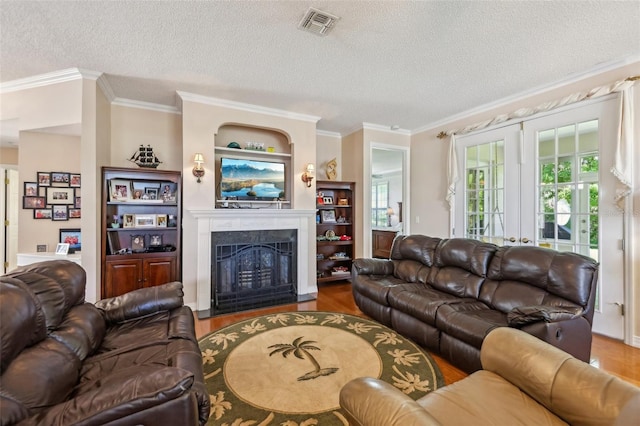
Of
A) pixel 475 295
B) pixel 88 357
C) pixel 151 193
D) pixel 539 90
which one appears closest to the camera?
pixel 88 357

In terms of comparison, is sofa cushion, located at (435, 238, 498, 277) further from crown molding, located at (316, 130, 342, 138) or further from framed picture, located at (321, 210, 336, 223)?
crown molding, located at (316, 130, 342, 138)

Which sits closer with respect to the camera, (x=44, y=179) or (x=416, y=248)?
(x=416, y=248)

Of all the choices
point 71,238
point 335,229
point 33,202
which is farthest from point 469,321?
point 33,202

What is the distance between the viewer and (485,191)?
4215 mm

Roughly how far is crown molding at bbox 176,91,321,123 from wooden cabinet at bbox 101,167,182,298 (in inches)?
40.7

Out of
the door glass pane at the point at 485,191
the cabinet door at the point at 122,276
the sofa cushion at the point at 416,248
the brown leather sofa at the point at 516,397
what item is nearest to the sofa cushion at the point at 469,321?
the brown leather sofa at the point at 516,397

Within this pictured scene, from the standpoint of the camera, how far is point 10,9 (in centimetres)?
217

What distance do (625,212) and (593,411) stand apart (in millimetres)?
2754

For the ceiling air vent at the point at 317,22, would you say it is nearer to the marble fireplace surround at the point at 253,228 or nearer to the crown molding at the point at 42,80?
the marble fireplace surround at the point at 253,228

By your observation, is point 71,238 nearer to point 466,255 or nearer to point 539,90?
point 466,255

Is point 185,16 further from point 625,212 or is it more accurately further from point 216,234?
point 625,212

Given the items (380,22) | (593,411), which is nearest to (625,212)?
(593,411)

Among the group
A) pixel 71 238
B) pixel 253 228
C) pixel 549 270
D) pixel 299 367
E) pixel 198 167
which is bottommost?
pixel 299 367

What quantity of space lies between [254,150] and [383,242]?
4.20m
